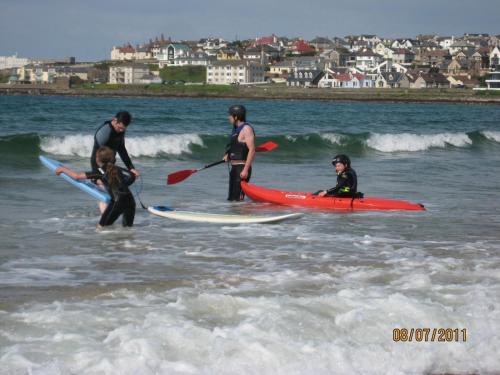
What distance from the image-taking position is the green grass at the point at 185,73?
150 meters

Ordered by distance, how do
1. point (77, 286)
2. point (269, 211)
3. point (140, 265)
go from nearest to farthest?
point (77, 286) < point (140, 265) < point (269, 211)

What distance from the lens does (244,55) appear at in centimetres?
17350

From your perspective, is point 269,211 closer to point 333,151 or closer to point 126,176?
point 126,176

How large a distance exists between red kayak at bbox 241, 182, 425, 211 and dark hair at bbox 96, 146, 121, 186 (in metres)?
3.08

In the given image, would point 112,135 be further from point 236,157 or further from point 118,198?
point 236,157

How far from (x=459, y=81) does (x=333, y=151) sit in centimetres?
11738

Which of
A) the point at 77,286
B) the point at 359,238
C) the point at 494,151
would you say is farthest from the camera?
the point at 494,151

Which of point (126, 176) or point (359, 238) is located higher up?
point (126, 176)

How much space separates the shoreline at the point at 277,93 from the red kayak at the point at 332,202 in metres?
90.9

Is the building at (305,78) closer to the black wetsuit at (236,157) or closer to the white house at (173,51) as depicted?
the white house at (173,51)

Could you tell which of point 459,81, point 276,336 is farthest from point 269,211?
point 459,81

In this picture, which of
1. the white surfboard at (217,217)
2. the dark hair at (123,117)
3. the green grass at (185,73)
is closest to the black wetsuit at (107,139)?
the dark hair at (123,117)

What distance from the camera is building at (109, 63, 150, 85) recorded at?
Result: 5655 inches

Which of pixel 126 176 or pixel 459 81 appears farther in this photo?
pixel 459 81
